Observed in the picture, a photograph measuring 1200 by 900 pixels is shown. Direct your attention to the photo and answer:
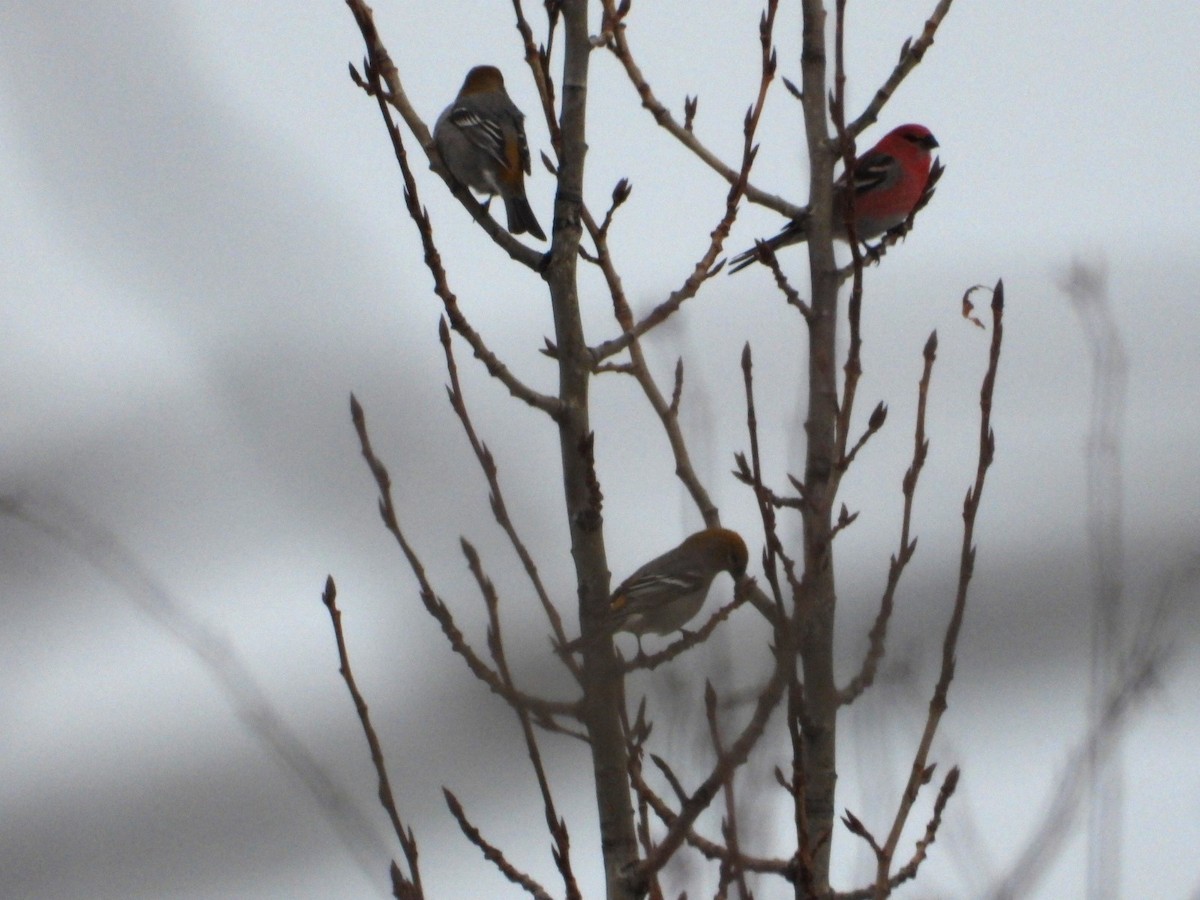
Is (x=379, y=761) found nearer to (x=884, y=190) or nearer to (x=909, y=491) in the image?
(x=909, y=491)

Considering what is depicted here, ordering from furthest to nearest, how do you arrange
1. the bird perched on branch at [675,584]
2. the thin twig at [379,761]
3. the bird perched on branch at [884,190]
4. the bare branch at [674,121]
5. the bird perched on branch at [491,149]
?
the bird perched on branch at [884,190] < the bird perched on branch at [491,149] < the bird perched on branch at [675,584] < the bare branch at [674,121] < the thin twig at [379,761]

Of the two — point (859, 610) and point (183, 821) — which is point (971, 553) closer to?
point (859, 610)

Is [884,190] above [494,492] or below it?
above

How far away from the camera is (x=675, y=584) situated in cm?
551

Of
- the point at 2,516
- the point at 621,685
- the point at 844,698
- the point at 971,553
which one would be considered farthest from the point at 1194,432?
the point at 844,698

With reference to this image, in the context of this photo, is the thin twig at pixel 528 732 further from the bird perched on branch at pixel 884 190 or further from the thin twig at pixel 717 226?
the bird perched on branch at pixel 884 190

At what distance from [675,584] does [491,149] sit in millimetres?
1952

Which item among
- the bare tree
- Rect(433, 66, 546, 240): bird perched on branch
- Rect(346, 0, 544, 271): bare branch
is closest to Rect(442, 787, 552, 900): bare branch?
the bare tree

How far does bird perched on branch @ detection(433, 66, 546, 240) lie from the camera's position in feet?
18.4

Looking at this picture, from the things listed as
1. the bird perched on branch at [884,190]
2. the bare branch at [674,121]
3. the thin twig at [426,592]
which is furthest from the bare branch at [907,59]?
the bird perched on branch at [884,190]

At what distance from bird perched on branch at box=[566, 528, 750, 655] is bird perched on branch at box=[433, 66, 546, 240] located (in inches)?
57.6

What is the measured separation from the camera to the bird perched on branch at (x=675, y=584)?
5.41m

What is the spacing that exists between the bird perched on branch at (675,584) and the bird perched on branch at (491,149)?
1.46 m

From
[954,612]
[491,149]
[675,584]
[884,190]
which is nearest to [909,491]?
[954,612]
